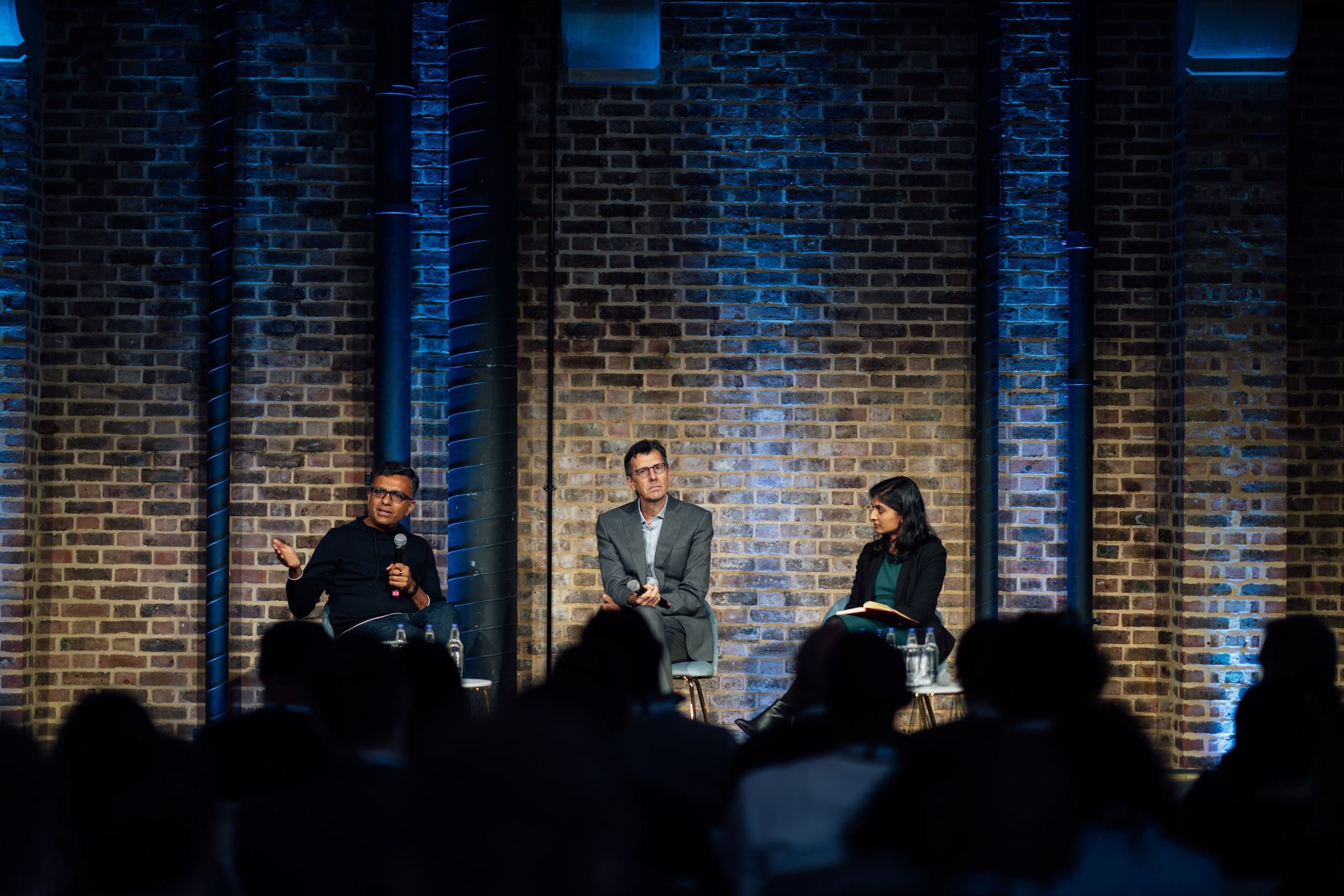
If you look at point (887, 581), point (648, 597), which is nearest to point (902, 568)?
point (887, 581)

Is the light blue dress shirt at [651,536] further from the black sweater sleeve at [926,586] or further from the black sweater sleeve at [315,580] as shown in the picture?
the black sweater sleeve at [315,580]

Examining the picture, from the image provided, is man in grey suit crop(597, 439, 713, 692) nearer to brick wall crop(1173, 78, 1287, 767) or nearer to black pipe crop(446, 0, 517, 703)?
black pipe crop(446, 0, 517, 703)

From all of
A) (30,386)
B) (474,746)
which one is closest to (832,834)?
(474,746)

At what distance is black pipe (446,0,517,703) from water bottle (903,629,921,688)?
1776mm

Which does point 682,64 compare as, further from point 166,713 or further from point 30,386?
point 166,713

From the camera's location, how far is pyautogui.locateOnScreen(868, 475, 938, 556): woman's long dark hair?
4.92 metres

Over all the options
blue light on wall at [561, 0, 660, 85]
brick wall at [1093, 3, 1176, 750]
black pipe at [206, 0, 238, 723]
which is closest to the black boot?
brick wall at [1093, 3, 1176, 750]

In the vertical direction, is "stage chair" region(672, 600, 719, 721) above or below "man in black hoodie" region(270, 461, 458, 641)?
below

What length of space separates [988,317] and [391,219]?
8.72 feet

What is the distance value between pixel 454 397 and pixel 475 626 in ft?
3.17

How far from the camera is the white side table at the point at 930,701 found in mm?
4254

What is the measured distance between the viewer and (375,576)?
4871 millimetres

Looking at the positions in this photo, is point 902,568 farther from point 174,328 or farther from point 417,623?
point 174,328

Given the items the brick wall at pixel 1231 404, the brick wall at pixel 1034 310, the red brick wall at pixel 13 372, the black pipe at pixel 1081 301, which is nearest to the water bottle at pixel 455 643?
the red brick wall at pixel 13 372
